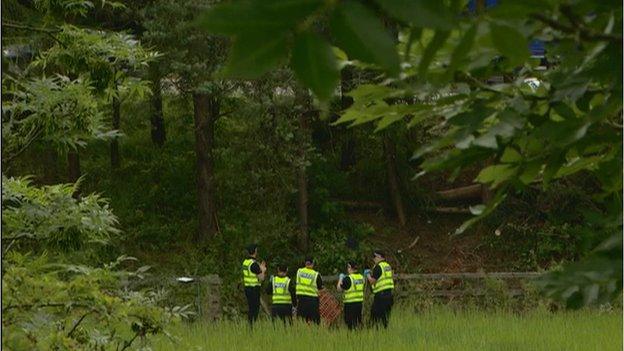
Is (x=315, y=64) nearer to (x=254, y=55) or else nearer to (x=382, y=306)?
(x=254, y=55)

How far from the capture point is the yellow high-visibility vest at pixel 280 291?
18047 millimetres

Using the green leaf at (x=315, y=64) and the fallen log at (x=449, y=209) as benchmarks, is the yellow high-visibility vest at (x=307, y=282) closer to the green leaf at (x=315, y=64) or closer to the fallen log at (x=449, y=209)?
the fallen log at (x=449, y=209)

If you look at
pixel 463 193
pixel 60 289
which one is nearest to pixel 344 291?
pixel 463 193

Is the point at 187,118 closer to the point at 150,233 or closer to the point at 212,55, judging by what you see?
the point at 150,233

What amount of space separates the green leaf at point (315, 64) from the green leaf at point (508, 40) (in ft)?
0.89

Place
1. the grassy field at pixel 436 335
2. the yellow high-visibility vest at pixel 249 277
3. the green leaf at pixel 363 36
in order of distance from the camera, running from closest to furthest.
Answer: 1. the green leaf at pixel 363 36
2. the grassy field at pixel 436 335
3. the yellow high-visibility vest at pixel 249 277

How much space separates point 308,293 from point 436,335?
263 centimetres

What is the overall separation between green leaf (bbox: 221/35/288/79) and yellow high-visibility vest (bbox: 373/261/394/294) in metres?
16.2

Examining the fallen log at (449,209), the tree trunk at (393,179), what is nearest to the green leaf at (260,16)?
the tree trunk at (393,179)

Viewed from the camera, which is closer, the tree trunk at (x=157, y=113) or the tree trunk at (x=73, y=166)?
the tree trunk at (x=157, y=113)

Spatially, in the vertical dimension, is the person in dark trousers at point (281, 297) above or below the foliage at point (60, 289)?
below

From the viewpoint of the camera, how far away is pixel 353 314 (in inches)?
703

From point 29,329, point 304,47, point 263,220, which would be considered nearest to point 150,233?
point 263,220

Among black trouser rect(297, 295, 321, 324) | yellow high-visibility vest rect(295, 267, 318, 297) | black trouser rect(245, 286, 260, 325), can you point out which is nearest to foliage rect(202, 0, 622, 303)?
yellow high-visibility vest rect(295, 267, 318, 297)
